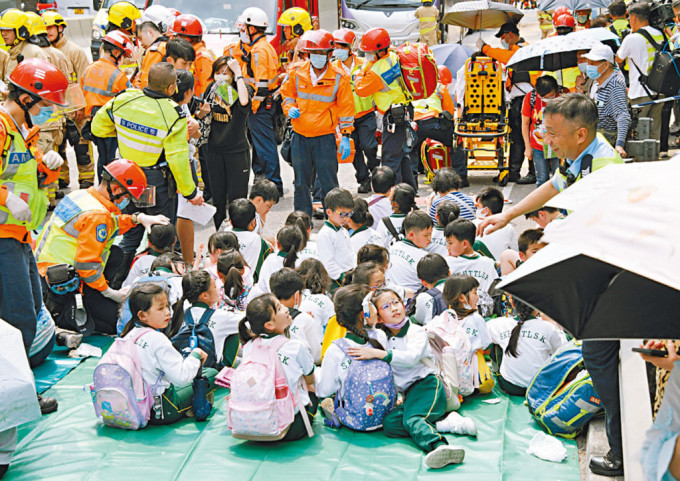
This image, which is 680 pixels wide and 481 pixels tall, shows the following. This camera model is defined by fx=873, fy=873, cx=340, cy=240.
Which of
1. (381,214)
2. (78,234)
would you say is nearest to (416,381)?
(78,234)

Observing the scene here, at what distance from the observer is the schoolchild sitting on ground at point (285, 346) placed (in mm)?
4887

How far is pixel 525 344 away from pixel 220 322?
6.32 ft

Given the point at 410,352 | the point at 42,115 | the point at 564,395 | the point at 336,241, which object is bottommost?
the point at 564,395

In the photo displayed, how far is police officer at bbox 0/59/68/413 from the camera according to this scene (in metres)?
5.22

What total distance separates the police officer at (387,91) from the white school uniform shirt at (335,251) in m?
3.17

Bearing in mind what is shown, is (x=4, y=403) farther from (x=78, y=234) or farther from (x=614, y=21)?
(x=614, y=21)

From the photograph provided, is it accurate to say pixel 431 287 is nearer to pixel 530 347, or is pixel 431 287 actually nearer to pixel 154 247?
pixel 530 347

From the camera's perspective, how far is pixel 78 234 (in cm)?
629

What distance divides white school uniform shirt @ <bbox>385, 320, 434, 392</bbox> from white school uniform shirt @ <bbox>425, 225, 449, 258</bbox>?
1.69m

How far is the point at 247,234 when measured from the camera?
7.02 m

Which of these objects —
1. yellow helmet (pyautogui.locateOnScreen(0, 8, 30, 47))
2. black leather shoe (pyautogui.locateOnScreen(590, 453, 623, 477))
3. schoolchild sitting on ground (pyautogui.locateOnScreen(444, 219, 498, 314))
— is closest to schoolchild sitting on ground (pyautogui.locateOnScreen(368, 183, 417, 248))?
schoolchild sitting on ground (pyautogui.locateOnScreen(444, 219, 498, 314))

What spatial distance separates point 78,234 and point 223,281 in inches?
43.3

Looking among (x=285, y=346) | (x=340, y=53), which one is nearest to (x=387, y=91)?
(x=340, y=53)

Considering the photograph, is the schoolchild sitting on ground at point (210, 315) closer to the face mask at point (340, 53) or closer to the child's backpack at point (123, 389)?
the child's backpack at point (123, 389)
